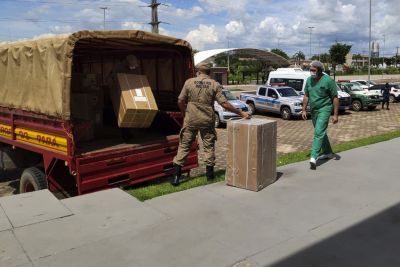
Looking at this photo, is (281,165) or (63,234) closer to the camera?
(63,234)

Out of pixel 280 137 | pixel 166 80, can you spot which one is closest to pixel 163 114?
pixel 166 80

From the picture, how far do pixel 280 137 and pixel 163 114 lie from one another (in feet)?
25.5

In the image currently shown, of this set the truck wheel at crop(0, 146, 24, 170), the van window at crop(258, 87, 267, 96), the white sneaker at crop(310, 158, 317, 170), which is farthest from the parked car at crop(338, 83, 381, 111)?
the truck wheel at crop(0, 146, 24, 170)

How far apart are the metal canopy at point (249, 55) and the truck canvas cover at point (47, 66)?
124 ft

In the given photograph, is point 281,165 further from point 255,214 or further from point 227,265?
point 227,265

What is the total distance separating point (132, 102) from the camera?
19.8 ft

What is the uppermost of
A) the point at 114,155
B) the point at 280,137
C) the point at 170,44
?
the point at 170,44

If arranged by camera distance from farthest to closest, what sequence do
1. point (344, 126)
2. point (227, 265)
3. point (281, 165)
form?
1. point (344, 126)
2. point (281, 165)
3. point (227, 265)

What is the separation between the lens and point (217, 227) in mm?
4395

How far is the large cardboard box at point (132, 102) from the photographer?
604cm

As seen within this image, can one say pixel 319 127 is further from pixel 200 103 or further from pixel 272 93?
pixel 272 93

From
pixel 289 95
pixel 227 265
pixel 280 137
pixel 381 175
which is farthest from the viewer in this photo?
pixel 289 95

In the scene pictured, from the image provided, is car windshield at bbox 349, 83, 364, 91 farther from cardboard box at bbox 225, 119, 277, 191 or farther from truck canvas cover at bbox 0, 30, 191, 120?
cardboard box at bbox 225, 119, 277, 191

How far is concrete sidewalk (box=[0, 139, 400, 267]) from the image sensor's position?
372 cm
